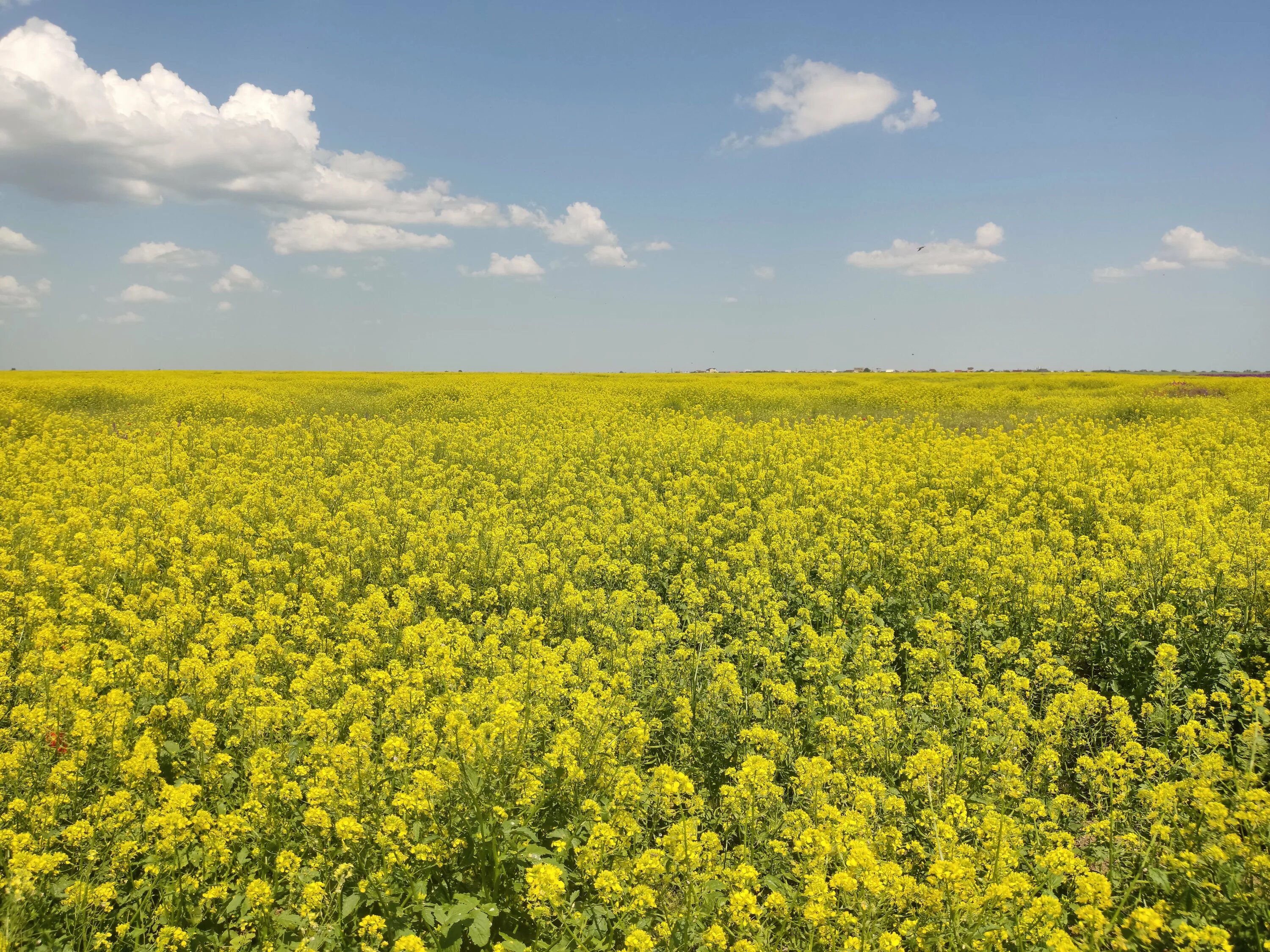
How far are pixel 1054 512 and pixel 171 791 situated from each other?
1013 cm

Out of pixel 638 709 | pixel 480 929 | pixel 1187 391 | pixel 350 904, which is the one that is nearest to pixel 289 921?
pixel 350 904

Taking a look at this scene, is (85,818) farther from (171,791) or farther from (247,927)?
(247,927)

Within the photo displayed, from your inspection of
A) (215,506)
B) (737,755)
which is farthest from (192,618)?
(737,755)

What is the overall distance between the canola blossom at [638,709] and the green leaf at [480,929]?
0.13 feet

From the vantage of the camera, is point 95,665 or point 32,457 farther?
point 32,457

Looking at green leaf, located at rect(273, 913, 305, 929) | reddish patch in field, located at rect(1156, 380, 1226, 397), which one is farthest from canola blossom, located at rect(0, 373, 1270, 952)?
reddish patch in field, located at rect(1156, 380, 1226, 397)

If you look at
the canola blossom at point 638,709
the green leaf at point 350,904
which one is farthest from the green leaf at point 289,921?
the green leaf at point 350,904

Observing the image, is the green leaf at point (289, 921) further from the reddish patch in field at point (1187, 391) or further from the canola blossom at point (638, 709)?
the reddish patch in field at point (1187, 391)

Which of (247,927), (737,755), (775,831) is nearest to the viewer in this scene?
(247,927)

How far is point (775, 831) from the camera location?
3807mm

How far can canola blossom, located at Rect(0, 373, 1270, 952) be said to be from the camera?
3.14 meters

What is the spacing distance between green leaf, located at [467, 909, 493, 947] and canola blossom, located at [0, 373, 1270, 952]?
4cm

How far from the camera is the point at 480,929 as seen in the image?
111 inches

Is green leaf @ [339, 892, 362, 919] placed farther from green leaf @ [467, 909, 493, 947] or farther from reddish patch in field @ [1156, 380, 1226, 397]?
reddish patch in field @ [1156, 380, 1226, 397]
